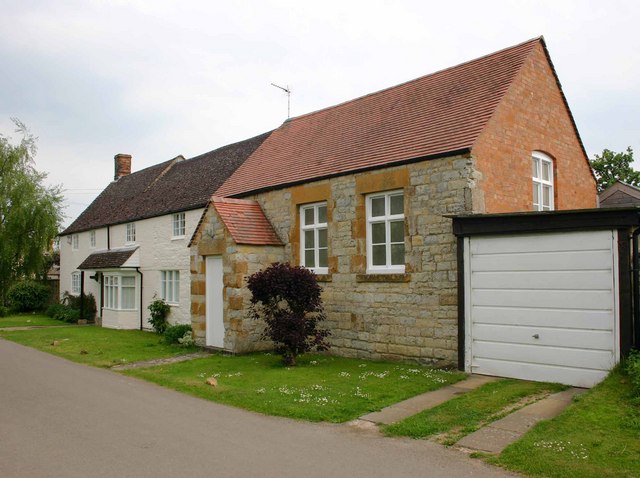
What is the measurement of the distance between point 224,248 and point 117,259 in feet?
39.5

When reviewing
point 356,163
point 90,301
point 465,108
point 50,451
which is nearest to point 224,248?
point 356,163

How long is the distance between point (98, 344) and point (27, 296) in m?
18.5

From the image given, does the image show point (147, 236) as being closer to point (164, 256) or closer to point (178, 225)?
point (164, 256)

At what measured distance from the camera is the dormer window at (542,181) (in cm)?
1355

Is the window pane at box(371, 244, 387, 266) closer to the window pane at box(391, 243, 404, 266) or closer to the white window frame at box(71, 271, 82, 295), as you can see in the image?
the window pane at box(391, 243, 404, 266)

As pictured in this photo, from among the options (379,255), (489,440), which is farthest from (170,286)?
(489,440)

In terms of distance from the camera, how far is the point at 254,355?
46.9ft

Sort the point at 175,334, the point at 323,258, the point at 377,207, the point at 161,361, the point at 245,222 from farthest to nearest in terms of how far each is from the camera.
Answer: the point at 175,334
the point at 245,222
the point at 323,258
the point at 161,361
the point at 377,207

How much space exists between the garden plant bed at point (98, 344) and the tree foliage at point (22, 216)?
10.3 meters

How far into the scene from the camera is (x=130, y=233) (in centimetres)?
2583

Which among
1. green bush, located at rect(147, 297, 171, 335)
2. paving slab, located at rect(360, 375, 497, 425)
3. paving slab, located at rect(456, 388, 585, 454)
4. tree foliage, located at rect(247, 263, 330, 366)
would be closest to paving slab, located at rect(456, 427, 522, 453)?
paving slab, located at rect(456, 388, 585, 454)

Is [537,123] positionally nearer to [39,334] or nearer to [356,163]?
[356,163]

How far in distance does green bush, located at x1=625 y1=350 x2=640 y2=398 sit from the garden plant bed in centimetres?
1107

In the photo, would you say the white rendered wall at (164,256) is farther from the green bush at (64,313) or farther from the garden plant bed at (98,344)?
the green bush at (64,313)
